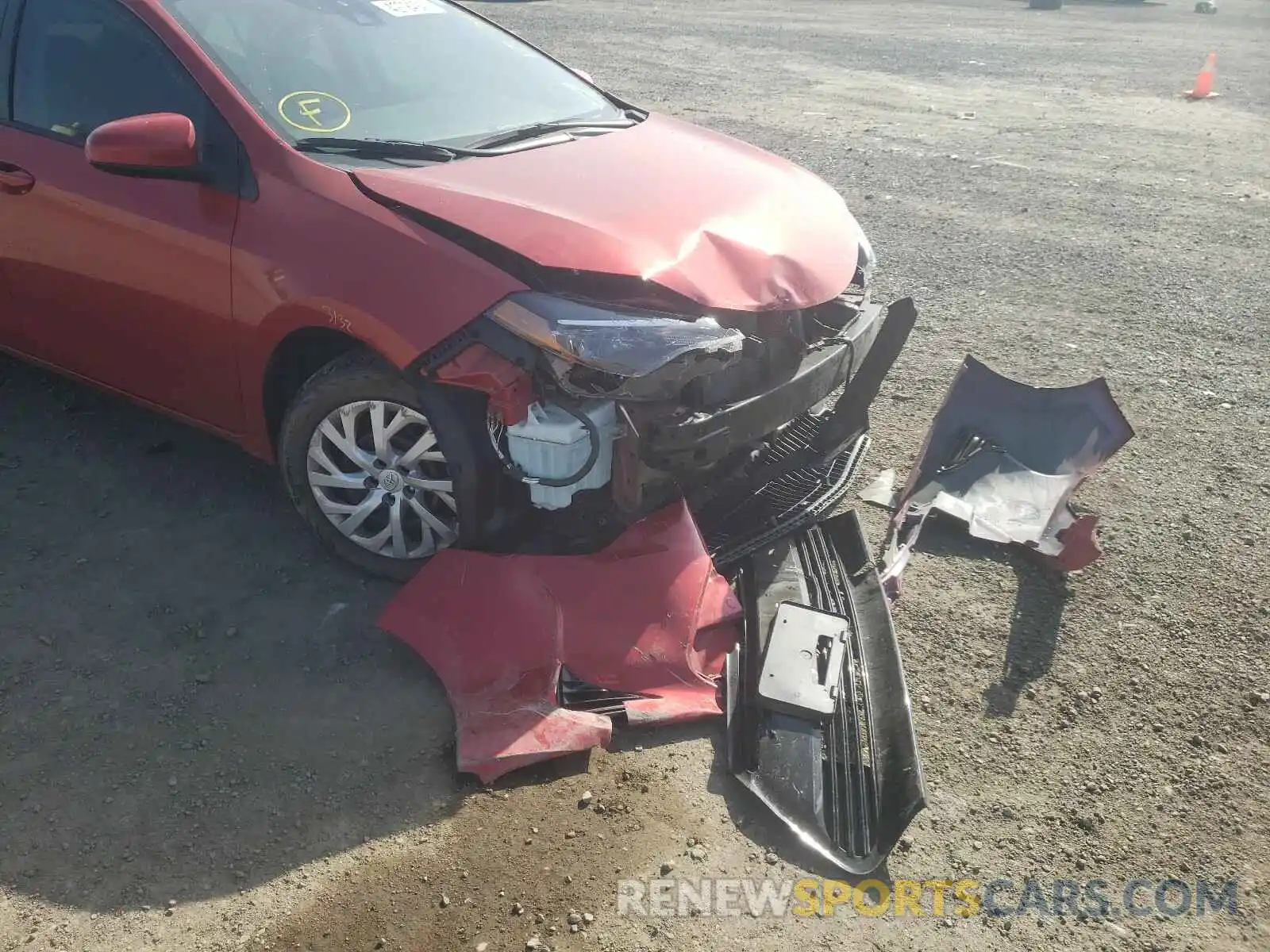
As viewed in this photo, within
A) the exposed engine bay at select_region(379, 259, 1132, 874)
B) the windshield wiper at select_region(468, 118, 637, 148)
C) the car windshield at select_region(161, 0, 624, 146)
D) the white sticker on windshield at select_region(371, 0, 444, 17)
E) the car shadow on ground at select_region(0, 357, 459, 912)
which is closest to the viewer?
the car shadow on ground at select_region(0, 357, 459, 912)

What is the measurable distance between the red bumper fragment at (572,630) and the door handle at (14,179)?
2.13 meters

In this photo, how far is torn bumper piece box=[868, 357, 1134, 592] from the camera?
3.89 meters

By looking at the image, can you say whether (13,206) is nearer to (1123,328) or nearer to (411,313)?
(411,313)

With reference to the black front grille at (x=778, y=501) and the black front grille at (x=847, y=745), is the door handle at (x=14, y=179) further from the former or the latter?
the black front grille at (x=847, y=745)

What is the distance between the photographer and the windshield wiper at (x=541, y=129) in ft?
12.3

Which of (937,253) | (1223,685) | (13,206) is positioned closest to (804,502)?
(1223,685)

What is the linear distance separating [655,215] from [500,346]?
28.5 inches

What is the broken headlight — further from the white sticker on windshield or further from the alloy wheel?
the white sticker on windshield

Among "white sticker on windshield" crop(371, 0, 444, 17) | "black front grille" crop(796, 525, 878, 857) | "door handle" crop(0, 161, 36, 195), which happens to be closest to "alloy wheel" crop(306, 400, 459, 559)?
"black front grille" crop(796, 525, 878, 857)

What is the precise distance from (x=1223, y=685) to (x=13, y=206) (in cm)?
456

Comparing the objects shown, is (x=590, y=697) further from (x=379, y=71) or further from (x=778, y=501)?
(x=379, y=71)

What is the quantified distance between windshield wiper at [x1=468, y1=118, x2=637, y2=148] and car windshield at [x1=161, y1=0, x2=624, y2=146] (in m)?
0.04

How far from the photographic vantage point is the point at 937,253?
7242mm

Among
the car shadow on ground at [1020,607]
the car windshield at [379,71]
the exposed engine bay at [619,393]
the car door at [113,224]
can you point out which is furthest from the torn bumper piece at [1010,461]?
the car door at [113,224]
